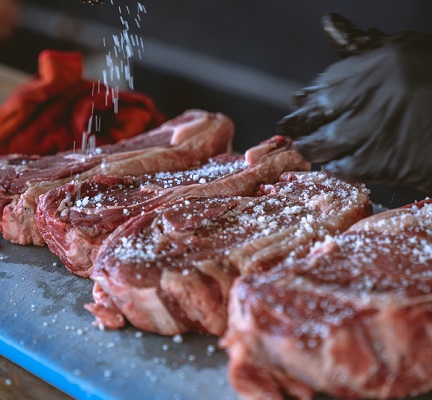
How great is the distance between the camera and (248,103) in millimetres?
4121

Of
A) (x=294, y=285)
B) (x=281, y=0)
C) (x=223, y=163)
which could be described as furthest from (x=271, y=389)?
(x=281, y=0)

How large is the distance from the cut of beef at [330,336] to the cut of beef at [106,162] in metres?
1.06

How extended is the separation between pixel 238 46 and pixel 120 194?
6.78 ft

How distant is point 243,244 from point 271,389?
501 mm

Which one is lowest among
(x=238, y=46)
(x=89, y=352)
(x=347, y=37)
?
(x=89, y=352)

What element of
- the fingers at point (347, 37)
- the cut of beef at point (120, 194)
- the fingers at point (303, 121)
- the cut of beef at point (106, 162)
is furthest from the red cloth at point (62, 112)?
the fingers at point (347, 37)

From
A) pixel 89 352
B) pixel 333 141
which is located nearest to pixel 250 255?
pixel 333 141

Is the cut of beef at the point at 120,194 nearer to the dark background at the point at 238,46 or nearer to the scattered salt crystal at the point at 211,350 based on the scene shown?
the scattered salt crystal at the point at 211,350

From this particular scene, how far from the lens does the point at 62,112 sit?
131 inches

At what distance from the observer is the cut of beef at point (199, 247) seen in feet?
5.56

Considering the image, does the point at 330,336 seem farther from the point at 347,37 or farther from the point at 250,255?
the point at 347,37

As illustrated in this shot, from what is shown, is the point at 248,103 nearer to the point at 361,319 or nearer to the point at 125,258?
the point at 125,258

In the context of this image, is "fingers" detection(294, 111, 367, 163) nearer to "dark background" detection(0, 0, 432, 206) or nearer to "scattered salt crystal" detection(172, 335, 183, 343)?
"scattered salt crystal" detection(172, 335, 183, 343)

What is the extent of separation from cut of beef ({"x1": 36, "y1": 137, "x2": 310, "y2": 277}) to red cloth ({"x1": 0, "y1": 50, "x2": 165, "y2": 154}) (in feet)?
3.23
